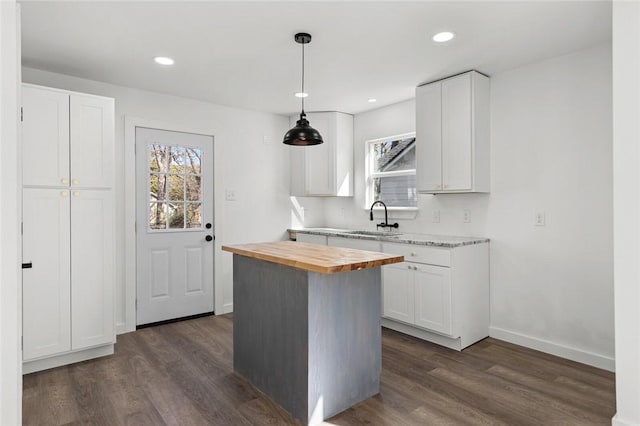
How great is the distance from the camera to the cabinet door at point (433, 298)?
3.18 m

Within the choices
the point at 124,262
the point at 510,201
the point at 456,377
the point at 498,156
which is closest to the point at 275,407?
the point at 456,377

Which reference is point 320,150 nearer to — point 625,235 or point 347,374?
point 347,374

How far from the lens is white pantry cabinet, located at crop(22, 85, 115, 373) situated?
2789 mm

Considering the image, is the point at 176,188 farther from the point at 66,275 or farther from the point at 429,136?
the point at 429,136

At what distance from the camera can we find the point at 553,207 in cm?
307

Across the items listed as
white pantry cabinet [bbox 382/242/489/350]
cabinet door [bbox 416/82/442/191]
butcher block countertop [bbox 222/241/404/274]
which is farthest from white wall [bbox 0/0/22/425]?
cabinet door [bbox 416/82/442/191]

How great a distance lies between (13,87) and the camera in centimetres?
161

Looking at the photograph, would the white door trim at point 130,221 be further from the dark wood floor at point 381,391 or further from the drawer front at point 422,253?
the drawer front at point 422,253

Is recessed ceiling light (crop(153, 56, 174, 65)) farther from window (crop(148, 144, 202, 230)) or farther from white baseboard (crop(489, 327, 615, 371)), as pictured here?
white baseboard (crop(489, 327, 615, 371))

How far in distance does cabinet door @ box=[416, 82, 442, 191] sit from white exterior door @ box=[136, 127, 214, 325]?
231 centimetres

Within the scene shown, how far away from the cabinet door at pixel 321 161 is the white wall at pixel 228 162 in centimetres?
40

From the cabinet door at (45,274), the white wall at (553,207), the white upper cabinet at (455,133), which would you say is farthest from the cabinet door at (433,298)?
the cabinet door at (45,274)

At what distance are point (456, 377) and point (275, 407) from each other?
1.30 metres

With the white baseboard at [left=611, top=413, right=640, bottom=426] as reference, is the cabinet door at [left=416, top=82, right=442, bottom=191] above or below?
above
